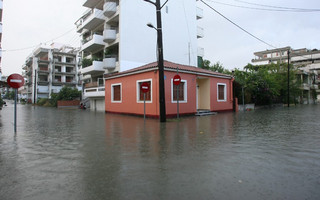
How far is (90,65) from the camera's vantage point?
1160 inches

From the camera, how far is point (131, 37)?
83.9 ft

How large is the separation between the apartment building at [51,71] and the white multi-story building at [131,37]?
34.5 m

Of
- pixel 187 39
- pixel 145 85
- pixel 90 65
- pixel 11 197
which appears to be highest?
pixel 187 39

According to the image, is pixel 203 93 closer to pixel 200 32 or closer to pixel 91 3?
pixel 200 32

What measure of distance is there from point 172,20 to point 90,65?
12830 mm

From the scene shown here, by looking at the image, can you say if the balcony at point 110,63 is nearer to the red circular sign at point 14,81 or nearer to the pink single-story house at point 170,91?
the pink single-story house at point 170,91

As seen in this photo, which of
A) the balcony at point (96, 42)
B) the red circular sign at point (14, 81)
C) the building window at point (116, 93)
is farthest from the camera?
the balcony at point (96, 42)

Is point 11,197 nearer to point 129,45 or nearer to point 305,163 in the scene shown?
point 305,163

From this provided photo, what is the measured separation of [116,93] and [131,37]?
933 centimetres

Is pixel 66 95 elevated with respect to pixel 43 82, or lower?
lower

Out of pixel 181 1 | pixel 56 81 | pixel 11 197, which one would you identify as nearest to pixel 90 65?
pixel 181 1

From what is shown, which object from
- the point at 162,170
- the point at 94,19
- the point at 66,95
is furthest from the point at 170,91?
the point at 66,95

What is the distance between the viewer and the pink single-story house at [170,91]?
48.8ft

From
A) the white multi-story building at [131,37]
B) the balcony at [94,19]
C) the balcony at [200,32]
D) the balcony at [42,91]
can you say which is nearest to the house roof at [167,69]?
the white multi-story building at [131,37]
